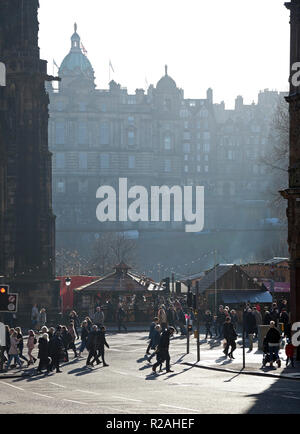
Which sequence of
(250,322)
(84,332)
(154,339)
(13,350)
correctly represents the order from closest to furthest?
(13,350), (154,339), (84,332), (250,322)

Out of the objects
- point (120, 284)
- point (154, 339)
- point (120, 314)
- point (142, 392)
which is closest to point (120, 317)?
point (120, 314)

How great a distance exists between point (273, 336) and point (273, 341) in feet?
0.95

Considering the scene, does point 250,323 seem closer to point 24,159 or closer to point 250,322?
point 250,322

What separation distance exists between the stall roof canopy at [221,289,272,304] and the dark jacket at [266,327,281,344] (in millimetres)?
25448

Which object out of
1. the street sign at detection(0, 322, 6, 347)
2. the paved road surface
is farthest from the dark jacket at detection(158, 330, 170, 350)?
the street sign at detection(0, 322, 6, 347)

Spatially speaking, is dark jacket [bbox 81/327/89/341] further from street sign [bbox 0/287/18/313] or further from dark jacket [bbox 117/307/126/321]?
dark jacket [bbox 117/307/126/321]

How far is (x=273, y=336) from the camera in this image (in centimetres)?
3797

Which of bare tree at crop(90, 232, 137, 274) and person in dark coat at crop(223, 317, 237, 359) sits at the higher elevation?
bare tree at crop(90, 232, 137, 274)

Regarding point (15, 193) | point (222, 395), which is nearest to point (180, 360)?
point (222, 395)

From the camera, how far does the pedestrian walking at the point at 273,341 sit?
3791cm

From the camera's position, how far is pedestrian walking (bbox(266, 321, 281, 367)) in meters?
37.9

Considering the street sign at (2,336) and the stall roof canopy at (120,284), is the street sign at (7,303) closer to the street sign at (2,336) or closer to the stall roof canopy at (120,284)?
the street sign at (2,336)
